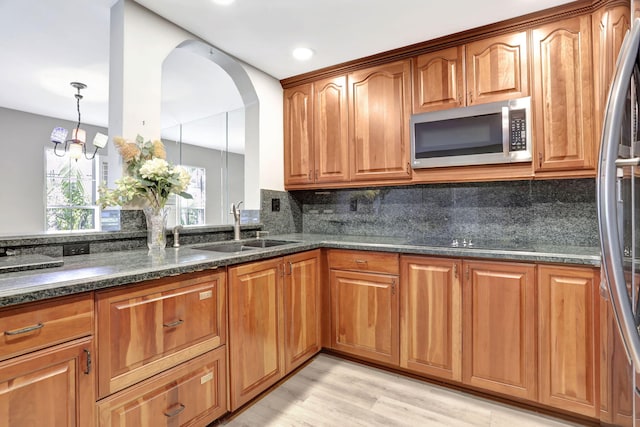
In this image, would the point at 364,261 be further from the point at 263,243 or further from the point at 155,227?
the point at 155,227

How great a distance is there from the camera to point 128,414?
49.9 inches

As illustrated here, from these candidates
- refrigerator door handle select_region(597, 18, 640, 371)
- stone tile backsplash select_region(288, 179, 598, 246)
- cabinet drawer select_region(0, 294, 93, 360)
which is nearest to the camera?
refrigerator door handle select_region(597, 18, 640, 371)

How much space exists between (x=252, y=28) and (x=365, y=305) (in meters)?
2.01

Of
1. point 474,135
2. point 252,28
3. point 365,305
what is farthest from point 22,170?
point 474,135

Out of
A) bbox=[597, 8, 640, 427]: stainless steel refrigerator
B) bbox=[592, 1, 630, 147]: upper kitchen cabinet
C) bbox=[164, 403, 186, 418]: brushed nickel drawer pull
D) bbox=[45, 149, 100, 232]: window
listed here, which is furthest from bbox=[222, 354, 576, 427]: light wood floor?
bbox=[45, 149, 100, 232]: window

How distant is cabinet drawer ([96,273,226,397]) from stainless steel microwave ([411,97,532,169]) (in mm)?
1607

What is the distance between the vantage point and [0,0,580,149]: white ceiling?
189 cm

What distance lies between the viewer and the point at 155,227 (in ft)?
6.13

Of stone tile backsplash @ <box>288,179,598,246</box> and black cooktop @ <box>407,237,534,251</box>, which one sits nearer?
black cooktop @ <box>407,237,534,251</box>

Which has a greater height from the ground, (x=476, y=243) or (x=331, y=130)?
(x=331, y=130)

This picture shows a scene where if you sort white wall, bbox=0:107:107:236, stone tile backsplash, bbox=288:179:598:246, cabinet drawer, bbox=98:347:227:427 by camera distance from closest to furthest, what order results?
cabinet drawer, bbox=98:347:227:427, stone tile backsplash, bbox=288:179:598:246, white wall, bbox=0:107:107:236

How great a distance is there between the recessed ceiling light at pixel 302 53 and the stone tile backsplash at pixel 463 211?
115cm

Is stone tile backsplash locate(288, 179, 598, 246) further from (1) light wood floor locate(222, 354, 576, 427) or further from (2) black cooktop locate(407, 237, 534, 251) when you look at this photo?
(1) light wood floor locate(222, 354, 576, 427)

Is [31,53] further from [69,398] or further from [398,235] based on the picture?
[398,235]
